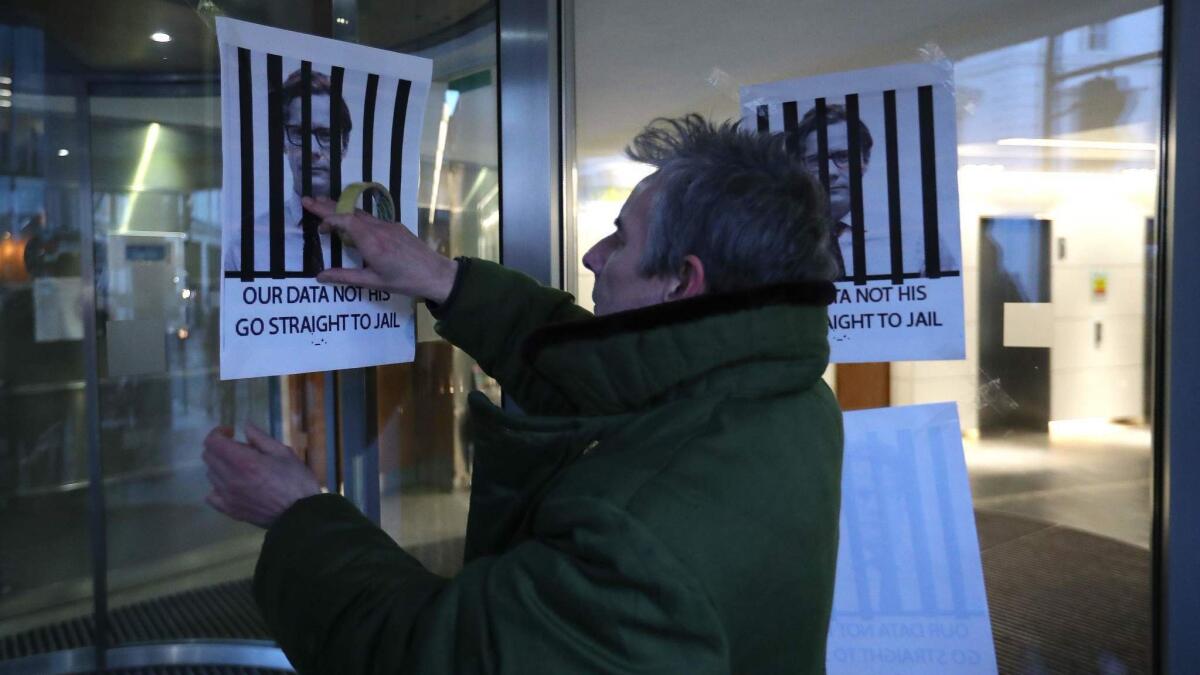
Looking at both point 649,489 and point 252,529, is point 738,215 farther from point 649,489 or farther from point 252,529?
point 252,529

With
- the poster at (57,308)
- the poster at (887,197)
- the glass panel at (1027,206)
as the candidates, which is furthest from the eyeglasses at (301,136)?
the poster at (57,308)

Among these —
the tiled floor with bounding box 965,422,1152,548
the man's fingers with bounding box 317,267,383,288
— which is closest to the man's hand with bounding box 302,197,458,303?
the man's fingers with bounding box 317,267,383,288

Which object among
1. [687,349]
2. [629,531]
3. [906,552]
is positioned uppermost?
[687,349]

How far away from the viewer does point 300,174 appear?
45.0 inches

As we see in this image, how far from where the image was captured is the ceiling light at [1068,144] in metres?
1.90

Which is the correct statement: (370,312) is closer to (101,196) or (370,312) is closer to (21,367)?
(101,196)

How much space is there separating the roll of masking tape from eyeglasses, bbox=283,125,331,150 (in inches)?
2.5

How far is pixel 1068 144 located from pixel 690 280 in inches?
64.4

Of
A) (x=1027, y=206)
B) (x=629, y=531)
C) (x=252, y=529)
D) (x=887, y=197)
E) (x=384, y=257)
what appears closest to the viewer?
(x=629, y=531)

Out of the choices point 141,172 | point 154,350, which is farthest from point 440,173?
point 141,172

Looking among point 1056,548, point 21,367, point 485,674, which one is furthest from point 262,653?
point 1056,548

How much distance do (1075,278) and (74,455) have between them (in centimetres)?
271

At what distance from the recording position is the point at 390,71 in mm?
1231

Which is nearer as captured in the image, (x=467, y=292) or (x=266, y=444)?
→ (x=266, y=444)
